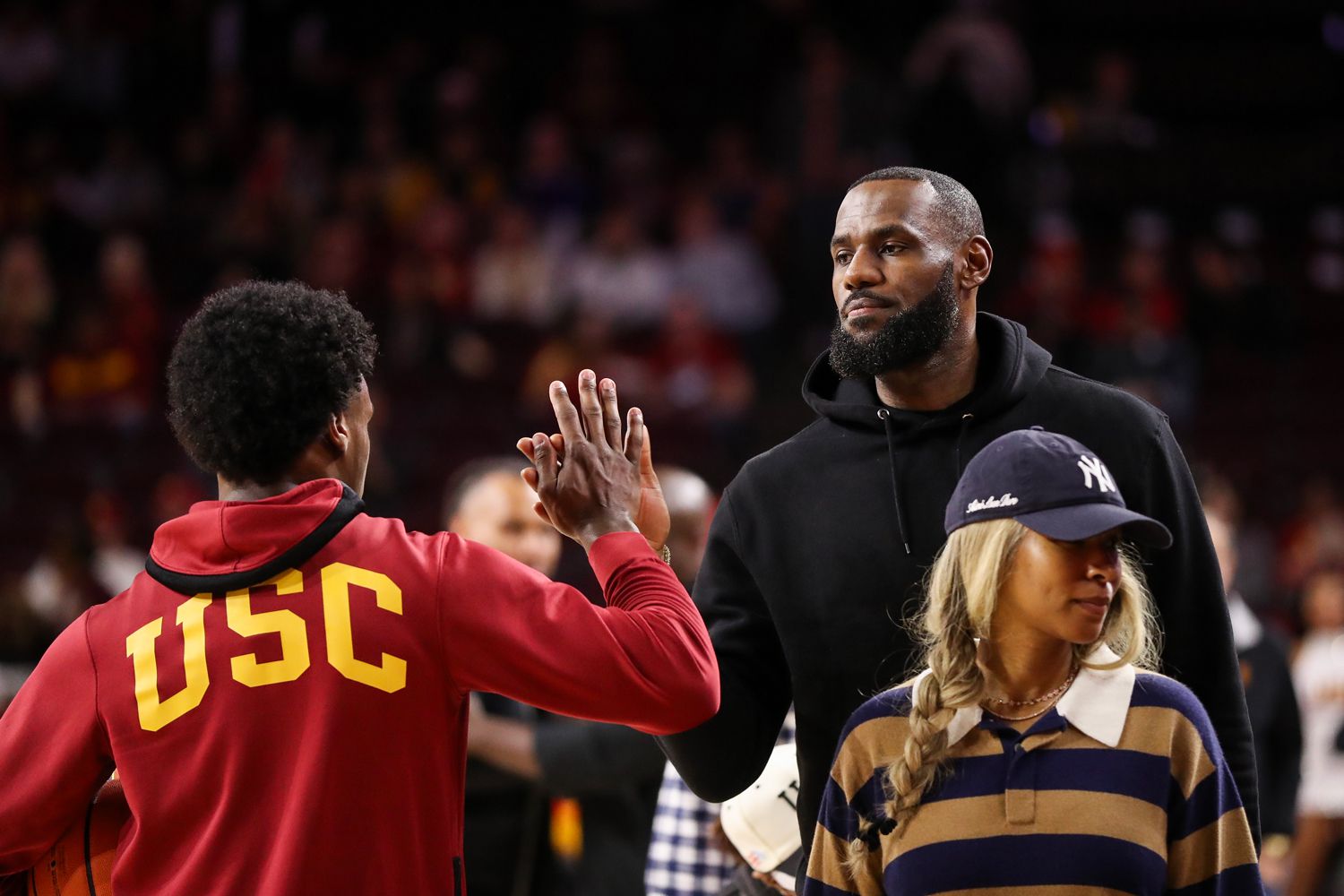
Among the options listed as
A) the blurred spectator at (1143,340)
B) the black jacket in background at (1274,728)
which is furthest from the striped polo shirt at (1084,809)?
the blurred spectator at (1143,340)

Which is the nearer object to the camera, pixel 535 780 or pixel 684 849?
pixel 684 849

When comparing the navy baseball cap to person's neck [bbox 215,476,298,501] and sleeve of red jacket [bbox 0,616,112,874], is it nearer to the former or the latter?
person's neck [bbox 215,476,298,501]

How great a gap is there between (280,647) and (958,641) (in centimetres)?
110

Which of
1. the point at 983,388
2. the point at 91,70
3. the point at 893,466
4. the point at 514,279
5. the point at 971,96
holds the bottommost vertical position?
the point at 893,466

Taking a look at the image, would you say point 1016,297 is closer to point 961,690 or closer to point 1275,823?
point 1275,823

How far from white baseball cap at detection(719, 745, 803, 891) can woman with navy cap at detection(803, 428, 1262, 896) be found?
0.83 meters

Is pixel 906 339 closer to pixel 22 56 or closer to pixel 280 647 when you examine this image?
pixel 280 647

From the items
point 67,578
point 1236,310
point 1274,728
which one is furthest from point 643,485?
point 1236,310

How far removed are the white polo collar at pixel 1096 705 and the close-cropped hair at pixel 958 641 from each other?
Answer: 1cm

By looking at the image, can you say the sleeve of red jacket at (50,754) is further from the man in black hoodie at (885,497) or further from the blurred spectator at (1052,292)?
the blurred spectator at (1052,292)

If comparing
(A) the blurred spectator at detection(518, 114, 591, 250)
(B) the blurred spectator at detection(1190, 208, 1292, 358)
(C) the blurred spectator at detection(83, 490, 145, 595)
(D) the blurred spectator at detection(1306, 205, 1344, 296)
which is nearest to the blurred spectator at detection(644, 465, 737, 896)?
(C) the blurred spectator at detection(83, 490, 145, 595)

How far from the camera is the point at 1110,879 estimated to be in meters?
2.51

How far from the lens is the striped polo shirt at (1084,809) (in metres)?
2.53

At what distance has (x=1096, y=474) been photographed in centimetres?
271
